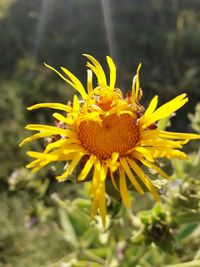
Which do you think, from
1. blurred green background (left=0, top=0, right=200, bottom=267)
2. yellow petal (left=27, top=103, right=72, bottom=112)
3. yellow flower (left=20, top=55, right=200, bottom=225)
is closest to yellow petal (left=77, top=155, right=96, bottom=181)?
yellow flower (left=20, top=55, right=200, bottom=225)

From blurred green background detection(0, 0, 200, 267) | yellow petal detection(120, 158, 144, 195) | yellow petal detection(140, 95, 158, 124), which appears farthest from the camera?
blurred green background detection(0, 0, 200, 267)

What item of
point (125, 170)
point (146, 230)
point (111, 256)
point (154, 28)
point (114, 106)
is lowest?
point (111, 256)

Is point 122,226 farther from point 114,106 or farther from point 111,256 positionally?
point 114,106

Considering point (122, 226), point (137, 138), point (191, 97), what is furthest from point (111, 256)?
point (191, 97)

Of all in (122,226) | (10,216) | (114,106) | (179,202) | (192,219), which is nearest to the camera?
(114,106)

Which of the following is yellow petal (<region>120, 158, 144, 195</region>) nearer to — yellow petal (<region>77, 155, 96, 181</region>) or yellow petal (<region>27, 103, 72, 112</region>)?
yellow petal (<region>77, 155, 96, 181</region>)
